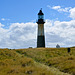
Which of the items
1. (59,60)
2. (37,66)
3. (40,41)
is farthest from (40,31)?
(37,66)

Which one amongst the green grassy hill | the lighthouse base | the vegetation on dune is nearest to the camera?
the green grassy hill

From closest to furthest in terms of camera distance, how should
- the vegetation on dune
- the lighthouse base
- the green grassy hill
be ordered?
the green grassy hill → the vegetation on dune → the lighthouse base

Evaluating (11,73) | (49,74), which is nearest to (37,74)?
(49,74)

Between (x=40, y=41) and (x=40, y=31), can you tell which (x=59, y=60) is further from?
(x=40, y=31)

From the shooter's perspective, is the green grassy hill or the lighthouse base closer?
the green grassy hill

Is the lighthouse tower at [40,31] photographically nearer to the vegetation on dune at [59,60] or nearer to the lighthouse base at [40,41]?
the lighthouse base at [40,41]

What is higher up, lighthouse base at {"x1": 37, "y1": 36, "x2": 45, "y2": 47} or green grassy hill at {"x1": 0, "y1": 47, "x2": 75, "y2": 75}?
lighthouse base at {"x1": 37, "y1": 36, "x2": 45, "y2": 47}

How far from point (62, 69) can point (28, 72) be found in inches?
197

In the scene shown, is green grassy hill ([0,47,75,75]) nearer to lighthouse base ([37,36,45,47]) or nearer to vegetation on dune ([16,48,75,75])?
vegetation on dune ([16,48,75,75])

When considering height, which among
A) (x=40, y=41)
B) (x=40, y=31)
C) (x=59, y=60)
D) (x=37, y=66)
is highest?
(x=40, y=31)

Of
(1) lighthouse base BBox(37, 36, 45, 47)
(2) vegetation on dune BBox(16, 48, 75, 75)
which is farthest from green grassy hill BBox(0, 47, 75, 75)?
(1) lighthouse base BBox(37, 36, 45, 47)

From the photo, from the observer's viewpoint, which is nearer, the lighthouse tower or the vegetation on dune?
the vegetation on dune

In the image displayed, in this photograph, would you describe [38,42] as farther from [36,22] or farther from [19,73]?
[19,73]

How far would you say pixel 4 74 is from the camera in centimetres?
1299
